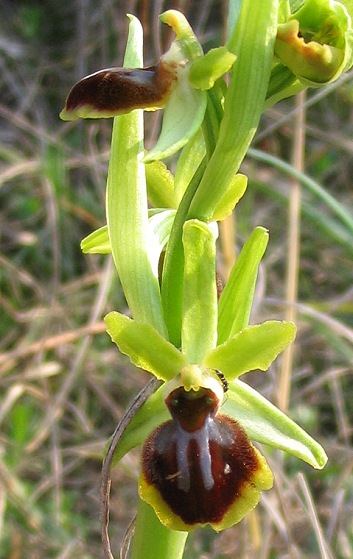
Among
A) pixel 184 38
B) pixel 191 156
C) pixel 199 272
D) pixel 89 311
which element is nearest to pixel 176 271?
pixel 199 272

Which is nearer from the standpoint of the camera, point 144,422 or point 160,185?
point 144,422

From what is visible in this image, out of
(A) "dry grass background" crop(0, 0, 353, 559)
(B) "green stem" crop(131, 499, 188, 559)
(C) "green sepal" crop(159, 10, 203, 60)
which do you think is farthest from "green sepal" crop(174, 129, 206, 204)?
(A) "dry grass background" crop(0, 0, 353, 559)

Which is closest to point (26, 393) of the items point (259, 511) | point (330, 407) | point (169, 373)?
point (259, 511)

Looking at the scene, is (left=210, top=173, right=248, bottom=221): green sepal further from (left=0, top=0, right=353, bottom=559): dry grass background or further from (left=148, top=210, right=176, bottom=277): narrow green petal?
(left=0, top=0, right=353, bottom=559): dry grass background

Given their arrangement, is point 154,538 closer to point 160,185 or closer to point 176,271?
point 176,271

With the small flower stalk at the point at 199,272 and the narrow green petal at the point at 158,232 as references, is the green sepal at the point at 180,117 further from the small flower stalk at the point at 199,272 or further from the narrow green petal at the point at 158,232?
the narrow green petal at the point at 158,232

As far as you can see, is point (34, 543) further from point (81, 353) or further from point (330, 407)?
point (330, 407)
